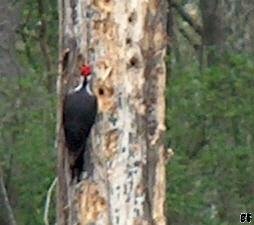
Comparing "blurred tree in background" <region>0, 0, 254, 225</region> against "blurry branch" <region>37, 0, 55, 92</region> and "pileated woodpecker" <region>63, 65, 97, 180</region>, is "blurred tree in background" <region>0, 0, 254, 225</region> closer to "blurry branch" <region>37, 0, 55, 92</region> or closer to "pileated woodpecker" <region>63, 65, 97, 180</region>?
"blurry branch" <region>37, 0, 55, 92</region>

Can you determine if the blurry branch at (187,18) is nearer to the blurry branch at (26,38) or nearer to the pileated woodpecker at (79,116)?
the blurry branch at (26,38)

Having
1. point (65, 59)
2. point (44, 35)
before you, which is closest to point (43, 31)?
point (44, 35)

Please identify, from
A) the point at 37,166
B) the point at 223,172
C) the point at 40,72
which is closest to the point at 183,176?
the point at 223,172

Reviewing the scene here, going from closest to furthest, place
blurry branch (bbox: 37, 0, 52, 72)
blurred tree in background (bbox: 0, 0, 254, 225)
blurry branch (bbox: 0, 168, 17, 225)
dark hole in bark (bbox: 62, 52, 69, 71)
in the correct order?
dark hole in bark (bbox: 62, 52, 69, 71)
blurry branch (bbox: 0, 168, 17, 225)
blurred tree in background (bbox: 0, 0, 254, 225)
blurry branch (bbox: 37, 0, 52, 72)

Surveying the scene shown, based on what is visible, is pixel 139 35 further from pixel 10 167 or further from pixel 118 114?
pixel 10 167

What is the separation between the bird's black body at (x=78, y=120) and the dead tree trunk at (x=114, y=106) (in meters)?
0.08

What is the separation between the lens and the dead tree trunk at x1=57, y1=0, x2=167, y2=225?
5.78 meters

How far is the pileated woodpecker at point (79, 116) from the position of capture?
563 cm

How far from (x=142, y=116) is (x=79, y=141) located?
36 centimetres

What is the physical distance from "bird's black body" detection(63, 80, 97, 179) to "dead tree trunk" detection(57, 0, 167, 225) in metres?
0.08

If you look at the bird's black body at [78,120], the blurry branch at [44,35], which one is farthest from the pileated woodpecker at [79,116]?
the blurry branch at [44,35]

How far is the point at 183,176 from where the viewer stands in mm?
9891

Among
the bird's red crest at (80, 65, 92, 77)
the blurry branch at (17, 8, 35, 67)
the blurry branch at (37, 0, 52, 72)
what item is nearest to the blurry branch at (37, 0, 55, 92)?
the blurry branch at (37, 0, 52, 72)

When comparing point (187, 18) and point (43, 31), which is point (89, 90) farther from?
point (187, 18)
